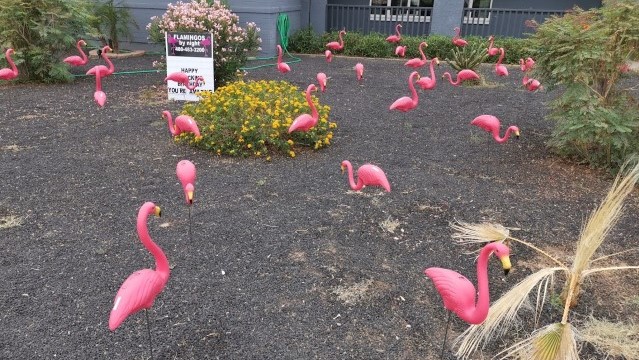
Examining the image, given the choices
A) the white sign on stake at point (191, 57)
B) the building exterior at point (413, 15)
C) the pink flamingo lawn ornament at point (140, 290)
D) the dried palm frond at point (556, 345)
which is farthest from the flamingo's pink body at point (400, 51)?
the dried palm frond at point (556, 345)

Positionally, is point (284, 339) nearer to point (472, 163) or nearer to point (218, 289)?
point (218, 289)

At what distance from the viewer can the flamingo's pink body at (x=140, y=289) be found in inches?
94.0

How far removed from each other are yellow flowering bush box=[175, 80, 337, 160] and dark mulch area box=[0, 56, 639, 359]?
0.21 metres

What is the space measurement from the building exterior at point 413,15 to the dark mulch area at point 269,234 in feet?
25.1

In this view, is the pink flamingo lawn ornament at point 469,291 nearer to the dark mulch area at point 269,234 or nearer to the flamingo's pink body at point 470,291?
the flamingo's pink body at point 470,291

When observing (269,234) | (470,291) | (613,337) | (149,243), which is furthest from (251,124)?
(613,337)

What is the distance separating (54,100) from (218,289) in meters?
6.43

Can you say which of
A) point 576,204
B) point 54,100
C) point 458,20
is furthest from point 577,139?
point 458,20

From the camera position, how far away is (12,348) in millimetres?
2791

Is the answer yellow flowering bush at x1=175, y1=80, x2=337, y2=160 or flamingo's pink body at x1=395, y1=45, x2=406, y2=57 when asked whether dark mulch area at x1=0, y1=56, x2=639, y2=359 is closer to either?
yellow flowering bush at x1=175, y1=80, x2=337, y2=160

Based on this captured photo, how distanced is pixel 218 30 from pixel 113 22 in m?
5.20

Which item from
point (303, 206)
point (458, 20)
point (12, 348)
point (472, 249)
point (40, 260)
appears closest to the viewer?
point (12, 348)

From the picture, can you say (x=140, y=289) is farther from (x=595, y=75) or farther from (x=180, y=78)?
(x=180, y=78)

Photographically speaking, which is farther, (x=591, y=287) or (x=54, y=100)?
(x=54, y=100)
